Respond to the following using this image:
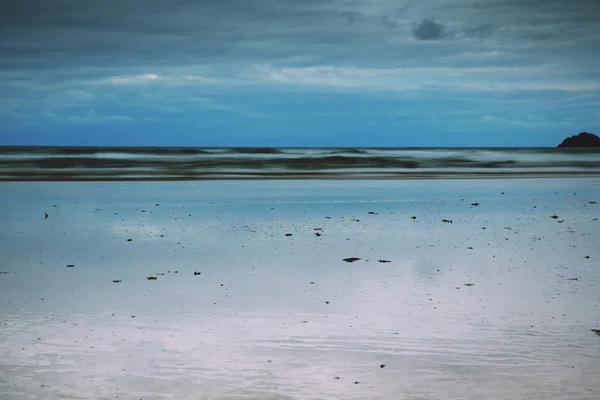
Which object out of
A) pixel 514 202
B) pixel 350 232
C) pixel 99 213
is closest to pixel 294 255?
pixel 350 232

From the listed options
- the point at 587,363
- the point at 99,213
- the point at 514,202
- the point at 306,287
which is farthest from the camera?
the point at 514,202

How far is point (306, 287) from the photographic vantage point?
1056 cm

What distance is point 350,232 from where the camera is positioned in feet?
56.4

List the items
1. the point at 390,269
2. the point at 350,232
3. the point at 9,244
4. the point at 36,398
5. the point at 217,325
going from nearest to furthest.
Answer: the point at 36,398 < the point at 217,325 < the point at 390,269 < the point at 9,244 < the point at 350,232

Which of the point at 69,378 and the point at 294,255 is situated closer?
the point at 69,378

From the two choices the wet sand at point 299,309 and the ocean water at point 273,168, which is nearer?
the wet sand at point 299,309

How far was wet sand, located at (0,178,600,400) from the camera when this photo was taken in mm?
6410

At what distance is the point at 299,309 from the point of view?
916 centimetres

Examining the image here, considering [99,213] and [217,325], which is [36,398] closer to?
[217,325]

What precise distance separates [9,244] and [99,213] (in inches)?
265

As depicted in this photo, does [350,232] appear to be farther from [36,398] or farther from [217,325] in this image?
[36,398]

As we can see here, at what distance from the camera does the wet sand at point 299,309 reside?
641 centimetres

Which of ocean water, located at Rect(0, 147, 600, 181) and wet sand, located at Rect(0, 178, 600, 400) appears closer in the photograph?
wet sand, located at Rect(0, 178, 600, 400)

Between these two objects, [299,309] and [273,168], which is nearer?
[299,309]
